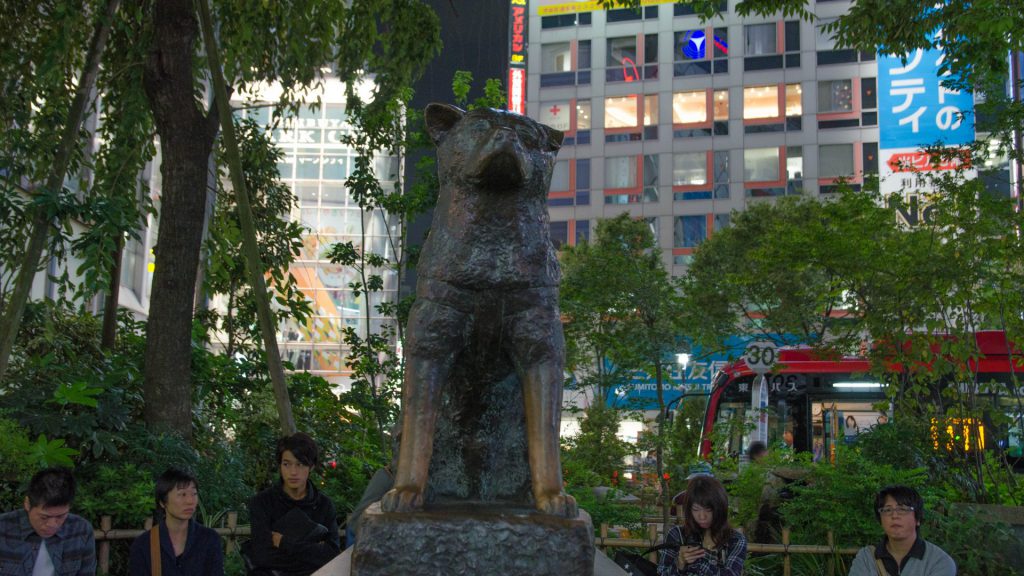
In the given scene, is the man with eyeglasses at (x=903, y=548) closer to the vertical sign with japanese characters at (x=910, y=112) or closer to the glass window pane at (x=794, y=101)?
the vertical sign with japanese characters at (x=910, y=112)

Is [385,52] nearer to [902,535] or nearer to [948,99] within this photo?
[902,535]

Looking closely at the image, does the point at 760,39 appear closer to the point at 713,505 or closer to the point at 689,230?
the point at 689,230

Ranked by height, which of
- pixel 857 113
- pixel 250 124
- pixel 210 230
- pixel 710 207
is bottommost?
pixel 210 230

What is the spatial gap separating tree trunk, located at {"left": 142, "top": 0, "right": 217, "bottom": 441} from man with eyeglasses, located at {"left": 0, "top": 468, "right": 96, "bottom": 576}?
10.9ft

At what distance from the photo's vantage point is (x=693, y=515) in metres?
Answer: 3.83

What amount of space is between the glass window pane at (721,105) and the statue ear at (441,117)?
3186 centimetres

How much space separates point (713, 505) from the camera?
380 centimetres

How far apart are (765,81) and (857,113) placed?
3.42 m

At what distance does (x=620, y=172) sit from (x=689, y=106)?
11.5 ft

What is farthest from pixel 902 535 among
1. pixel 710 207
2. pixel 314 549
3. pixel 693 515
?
pixel 710 207

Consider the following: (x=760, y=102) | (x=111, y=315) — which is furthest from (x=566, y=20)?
(x=111, y=315)

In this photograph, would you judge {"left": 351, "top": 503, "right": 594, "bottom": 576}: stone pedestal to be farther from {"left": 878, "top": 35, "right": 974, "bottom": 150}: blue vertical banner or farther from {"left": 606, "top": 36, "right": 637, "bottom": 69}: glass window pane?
{"left": 606, "top": 36, "right": 637, "bottom": 69}: glass window pane

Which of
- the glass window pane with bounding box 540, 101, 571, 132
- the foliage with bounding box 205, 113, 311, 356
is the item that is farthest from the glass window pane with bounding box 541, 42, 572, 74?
the foliage with bounding box 205, 113, 311, 356

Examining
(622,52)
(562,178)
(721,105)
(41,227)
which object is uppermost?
(622,52)
